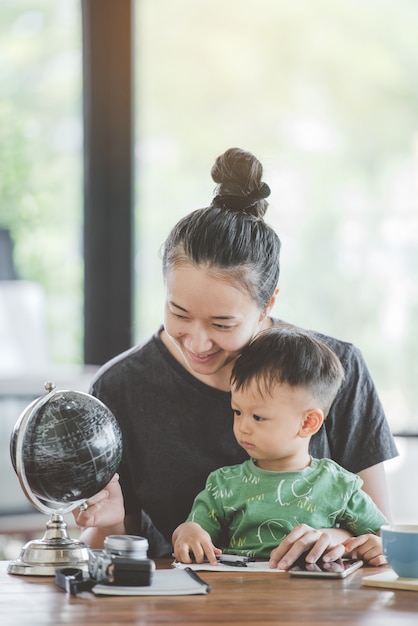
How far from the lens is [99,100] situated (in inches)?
181

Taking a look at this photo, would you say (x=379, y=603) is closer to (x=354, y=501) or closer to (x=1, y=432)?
(x=354, y=501)

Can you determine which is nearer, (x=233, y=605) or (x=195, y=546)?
(x=233, y=605)

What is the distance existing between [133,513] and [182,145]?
277 centimetres

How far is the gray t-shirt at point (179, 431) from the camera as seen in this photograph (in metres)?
2.03

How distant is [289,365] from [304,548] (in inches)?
12.4

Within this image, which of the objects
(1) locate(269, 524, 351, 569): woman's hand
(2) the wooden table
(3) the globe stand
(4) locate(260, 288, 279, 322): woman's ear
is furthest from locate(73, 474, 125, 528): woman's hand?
(4) locate(260, 288, 279, 322): woman's ear

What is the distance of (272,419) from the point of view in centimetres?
176

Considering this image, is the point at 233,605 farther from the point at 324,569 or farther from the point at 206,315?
the point at 206,315

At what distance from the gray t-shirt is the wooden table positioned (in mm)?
486

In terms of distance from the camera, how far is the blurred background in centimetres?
445

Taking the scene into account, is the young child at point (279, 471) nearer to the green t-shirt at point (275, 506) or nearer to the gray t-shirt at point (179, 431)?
the green t-shirt at point (275, 506)

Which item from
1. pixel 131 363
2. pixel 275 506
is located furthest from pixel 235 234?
pixel 275 506

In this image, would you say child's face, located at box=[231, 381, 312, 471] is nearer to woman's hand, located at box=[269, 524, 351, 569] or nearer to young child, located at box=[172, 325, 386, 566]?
young child, located at box=[172, 325, 386, 566]

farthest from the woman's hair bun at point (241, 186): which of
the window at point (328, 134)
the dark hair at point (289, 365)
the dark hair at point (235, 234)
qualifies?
the window at point (328, 134)
